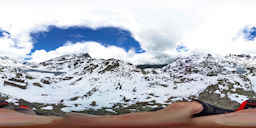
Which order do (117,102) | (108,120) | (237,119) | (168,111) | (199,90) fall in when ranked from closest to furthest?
(237,119)
(108,120)
(168,111)
(117,102)
(199,90)

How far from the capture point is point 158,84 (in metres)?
49.2

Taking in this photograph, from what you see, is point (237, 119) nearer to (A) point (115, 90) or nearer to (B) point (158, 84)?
(A) point (115, 90)

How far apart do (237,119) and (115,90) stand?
44.1 meters

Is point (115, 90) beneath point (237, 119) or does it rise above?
above

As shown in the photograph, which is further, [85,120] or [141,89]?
[141,89]

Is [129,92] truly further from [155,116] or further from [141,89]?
[155,116]

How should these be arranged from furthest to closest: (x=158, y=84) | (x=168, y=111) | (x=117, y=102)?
(x=158, y=84) < (x=117, y=102) < (x=168, y=111)

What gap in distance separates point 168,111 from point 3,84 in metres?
53.1

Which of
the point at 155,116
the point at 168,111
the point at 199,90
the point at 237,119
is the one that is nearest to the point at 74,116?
the point at 155,116

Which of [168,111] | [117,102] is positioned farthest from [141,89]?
[168,111]

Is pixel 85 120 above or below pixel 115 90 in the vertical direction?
below

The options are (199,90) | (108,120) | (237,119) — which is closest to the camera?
(237,119)

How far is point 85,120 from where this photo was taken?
5.68ft

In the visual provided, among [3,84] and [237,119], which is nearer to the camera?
[237,119]
